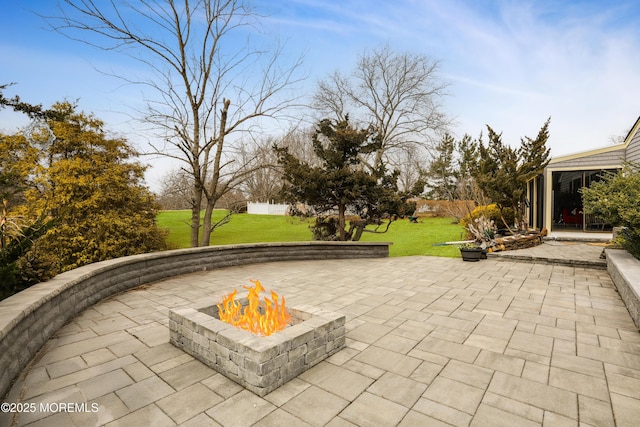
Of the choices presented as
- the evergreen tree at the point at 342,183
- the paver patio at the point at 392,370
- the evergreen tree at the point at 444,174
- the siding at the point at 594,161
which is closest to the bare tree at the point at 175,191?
the evergreen tree at the point at 342,183

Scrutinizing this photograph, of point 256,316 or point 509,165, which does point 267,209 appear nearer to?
point 509,165

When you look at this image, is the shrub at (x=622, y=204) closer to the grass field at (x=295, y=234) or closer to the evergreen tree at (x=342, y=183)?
the grass field at (x=295, y=234)

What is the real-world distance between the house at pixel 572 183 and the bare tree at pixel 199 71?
10114 mm

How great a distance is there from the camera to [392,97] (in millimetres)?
19344

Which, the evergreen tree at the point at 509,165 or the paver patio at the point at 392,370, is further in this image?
the evergreen tree at the point at 509,165

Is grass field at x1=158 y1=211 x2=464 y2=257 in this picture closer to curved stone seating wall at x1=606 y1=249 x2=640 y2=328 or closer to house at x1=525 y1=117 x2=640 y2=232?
house at x1=525 y1=117 x2=640 y2=232

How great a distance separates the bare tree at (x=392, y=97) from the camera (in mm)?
18406

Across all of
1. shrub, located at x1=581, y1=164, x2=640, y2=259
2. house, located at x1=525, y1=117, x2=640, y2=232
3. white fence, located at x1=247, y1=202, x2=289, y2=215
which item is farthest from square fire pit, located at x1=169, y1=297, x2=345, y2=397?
white fence, located at x1=247, y1=202, x2=289, y2=215

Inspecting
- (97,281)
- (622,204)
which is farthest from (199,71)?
(622,204)

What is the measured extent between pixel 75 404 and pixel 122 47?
9.65 metres

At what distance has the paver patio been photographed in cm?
210

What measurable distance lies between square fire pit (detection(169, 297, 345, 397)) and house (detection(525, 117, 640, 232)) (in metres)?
10.9

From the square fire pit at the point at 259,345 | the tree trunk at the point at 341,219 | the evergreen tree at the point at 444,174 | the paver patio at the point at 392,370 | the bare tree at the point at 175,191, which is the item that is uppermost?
the evergreen tree at the point at 444,174

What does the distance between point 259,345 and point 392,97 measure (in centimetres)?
1949
